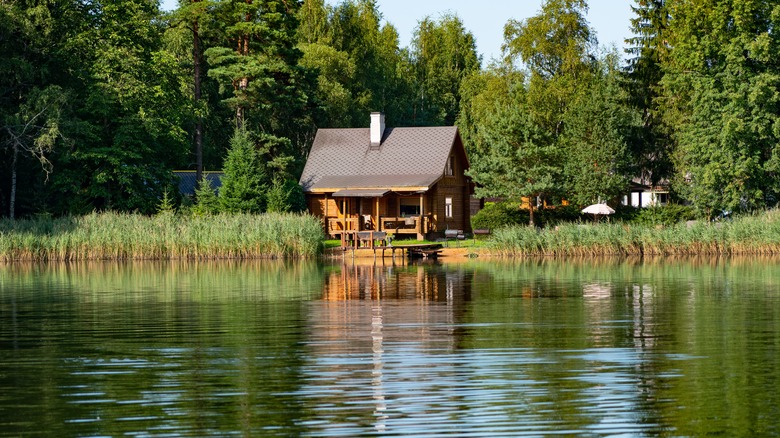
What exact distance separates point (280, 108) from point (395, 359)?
49042mm

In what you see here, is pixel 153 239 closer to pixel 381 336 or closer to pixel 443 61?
pixel 381 336

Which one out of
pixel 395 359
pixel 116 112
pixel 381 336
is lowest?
pixel 395 359

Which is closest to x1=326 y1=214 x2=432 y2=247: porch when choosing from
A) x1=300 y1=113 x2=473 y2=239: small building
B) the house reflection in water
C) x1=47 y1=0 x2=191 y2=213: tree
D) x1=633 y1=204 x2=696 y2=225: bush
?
x1=300 y1=113 x2=473 y2=239: small building

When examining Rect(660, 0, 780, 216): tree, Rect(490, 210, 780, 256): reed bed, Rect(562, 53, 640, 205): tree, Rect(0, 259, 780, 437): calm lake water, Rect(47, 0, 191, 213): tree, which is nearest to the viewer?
Rect(0, 259, 780, 437): calm lake water

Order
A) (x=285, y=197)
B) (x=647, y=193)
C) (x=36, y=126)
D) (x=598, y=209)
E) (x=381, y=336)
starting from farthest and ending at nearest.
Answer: (x=647, y=193), (x=598, y=209), (x=285, y=197), (x=36, y=126), (x=381, y=336)

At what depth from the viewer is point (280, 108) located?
220 feet

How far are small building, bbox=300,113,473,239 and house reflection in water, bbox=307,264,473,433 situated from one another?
2362 centimetres

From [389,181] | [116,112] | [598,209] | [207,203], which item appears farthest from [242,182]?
[598,209]

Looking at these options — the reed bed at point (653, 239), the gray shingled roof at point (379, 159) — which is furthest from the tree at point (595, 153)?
the reed bed at point (653, 239)

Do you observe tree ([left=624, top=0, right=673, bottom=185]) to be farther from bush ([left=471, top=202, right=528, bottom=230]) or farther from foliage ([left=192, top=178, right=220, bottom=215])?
foliage ([left=192, top=178, right=220, bottom=215])

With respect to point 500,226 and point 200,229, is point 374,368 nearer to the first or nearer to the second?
point 200,229

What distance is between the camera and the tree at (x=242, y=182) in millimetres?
56875

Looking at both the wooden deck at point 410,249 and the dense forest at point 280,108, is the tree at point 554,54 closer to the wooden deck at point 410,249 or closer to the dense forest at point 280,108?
the dense forest at point 280,108

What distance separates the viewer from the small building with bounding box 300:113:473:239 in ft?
207
